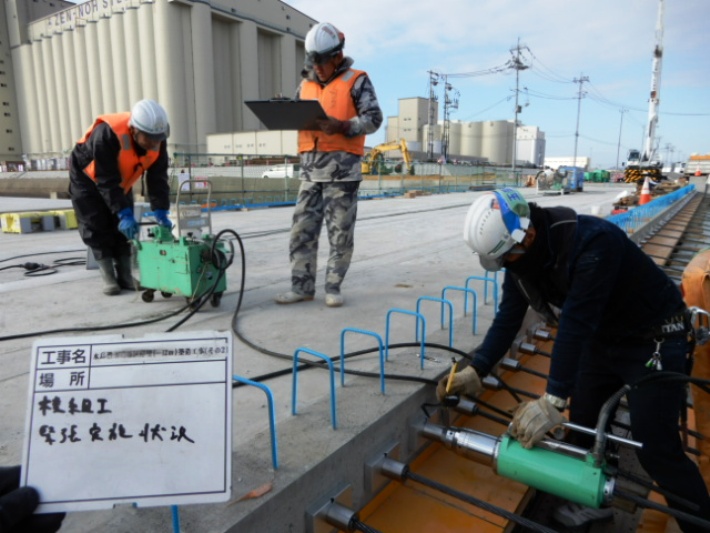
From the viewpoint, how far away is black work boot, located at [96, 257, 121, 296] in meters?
3.92

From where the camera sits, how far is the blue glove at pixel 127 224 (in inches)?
142

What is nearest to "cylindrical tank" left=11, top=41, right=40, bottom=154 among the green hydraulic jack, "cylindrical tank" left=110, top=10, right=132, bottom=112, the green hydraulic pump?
"cylindrical tank" left=110, top=10, right=132, bottom=112

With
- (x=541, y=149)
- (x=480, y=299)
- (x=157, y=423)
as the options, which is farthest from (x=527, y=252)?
(x=541, y=149)

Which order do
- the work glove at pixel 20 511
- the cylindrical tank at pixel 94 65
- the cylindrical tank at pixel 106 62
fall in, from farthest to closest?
the cylindrical tank at pixel 94 65 < the cylindrical tank at pixel 106 62 < the work glove at pixel 20 511

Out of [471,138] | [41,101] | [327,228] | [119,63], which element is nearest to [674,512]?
[327,228]

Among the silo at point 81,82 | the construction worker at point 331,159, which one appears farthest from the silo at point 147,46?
the construction worker at point 331,159

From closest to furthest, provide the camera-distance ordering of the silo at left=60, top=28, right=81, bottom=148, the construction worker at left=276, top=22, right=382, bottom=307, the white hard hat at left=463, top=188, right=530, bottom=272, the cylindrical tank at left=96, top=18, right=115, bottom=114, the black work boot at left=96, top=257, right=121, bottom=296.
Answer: the white hard hat at left=463, top=188, right=530, bottom=272 → the construction worker at left=276, top=22, right=382, bottom=307 → the black work boot at left=96, top=257, right=121, bottom=296 → the cylindrical tank at left=96, top=18, right=115, bottom=114 → the silo at left=60, top=28, right=81, bottom=148

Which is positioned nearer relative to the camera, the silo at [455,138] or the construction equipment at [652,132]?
the construction equipment at [652,132]

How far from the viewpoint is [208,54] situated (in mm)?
37594

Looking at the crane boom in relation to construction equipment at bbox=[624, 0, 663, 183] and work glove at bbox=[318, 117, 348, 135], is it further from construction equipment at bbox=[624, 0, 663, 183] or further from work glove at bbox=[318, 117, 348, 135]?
work glove at bbox=[318, 117, 348, 135]

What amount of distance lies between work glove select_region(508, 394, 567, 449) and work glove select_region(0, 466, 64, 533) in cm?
155

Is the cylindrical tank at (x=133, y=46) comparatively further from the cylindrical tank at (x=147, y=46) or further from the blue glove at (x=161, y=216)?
the blue glove at (x=161, y=216)

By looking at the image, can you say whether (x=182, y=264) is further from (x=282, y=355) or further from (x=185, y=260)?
(x=282, y=355)

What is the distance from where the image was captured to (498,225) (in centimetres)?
193
